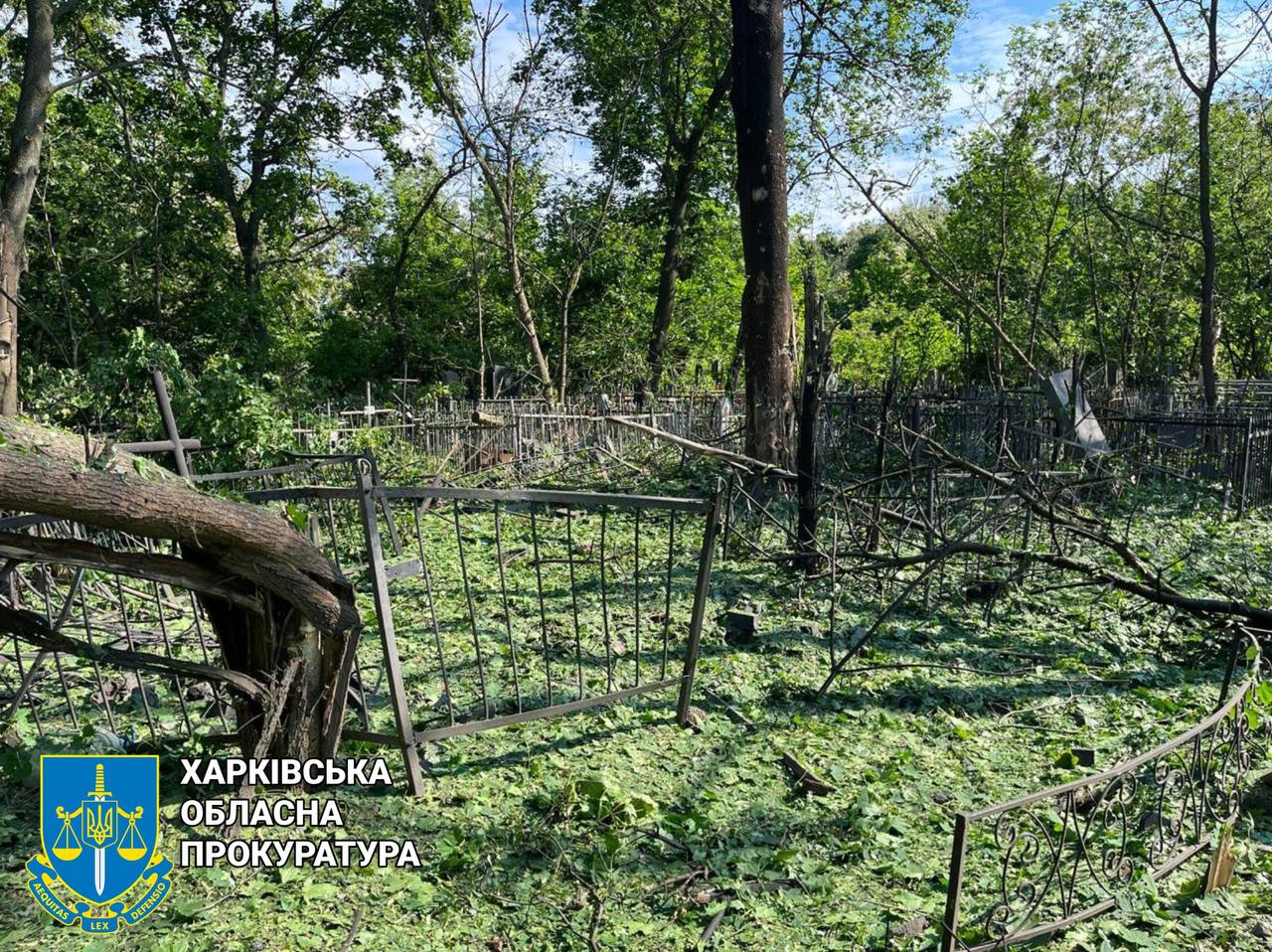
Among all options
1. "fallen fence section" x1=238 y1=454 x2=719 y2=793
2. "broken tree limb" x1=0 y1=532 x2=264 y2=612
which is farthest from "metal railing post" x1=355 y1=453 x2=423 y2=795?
"broken tree limb" x1=0 y1=532 x2=264 y2=612

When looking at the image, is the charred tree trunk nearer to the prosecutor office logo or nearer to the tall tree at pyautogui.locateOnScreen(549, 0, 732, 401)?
the prosecutor office logo

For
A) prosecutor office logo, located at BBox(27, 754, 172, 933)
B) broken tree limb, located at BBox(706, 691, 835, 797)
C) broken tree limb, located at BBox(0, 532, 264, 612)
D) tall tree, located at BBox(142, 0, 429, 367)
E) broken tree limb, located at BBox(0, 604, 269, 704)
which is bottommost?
broken tree limb, located at BBox(706, 691, 835, 797)

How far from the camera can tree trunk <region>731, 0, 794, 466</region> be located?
424 inches

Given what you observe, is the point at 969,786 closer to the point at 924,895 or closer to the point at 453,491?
the point at 924,895

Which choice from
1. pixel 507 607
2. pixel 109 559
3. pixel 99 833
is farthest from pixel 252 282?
pixel 99 833

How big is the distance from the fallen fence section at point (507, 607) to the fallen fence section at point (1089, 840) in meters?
1.79

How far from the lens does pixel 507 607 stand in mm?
4930

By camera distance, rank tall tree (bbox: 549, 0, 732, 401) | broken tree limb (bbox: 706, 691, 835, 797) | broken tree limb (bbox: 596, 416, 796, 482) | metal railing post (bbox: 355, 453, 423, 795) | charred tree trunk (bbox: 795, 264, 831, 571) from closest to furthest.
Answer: metal railing post (bbox: 355, 453, 423, 795) → broken tree limb (bbox: 706, 691, 835, 797) → broken tree limb (bbox: 596, 416, 796, 482) → charred tree trunk (bbox: 795, 264, 831, 571) → tall tree (bbox: 549, 0, 732, 401)

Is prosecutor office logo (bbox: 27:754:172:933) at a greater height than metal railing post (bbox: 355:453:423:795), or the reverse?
metal railing post (bbox: 355:453:423:795)

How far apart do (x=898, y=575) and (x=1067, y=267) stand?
2728 cm

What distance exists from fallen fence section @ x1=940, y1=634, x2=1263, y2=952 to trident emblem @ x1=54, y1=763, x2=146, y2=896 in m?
2.91

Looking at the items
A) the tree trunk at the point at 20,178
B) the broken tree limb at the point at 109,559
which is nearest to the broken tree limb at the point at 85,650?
the broken tree limb at the point at 109,559

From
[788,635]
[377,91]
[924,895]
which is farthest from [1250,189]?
[924,895]

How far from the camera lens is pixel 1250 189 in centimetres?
2759
